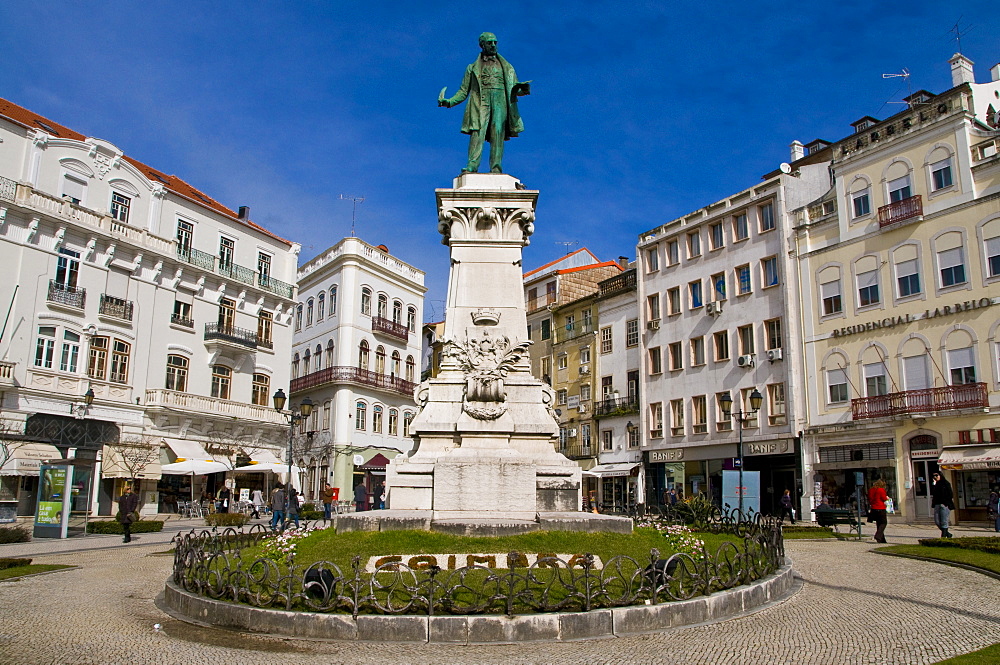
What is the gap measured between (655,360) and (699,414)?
5.05 m

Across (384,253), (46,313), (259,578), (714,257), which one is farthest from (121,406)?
(714,257)

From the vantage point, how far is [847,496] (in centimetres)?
3416

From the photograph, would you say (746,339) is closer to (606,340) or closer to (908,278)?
(908,278)

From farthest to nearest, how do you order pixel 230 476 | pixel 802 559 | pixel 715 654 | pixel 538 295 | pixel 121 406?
pixel 538 295 < pixel 230 476 < pixel 121 406 < pixel 802 559 < pixel 715 654

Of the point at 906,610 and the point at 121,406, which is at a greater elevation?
the point at 121,406

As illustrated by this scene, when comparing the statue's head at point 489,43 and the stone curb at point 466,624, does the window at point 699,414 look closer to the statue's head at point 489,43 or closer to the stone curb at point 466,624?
the statue's head at point 489,43

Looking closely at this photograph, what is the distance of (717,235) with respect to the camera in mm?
43719

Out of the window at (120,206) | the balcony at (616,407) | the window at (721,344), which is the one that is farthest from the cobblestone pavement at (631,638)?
the balcony at (616,407)

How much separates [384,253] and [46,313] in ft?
81.5

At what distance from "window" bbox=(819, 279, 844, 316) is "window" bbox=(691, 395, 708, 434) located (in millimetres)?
8546

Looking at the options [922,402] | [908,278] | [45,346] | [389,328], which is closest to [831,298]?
[908,278]

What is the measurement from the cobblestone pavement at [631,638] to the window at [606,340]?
129 ft

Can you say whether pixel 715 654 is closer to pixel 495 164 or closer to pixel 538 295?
pixel 495 164

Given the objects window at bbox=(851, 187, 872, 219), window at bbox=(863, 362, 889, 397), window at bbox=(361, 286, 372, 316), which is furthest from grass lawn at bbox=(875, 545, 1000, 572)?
window at bbox=(361, 286, 372, 316)
